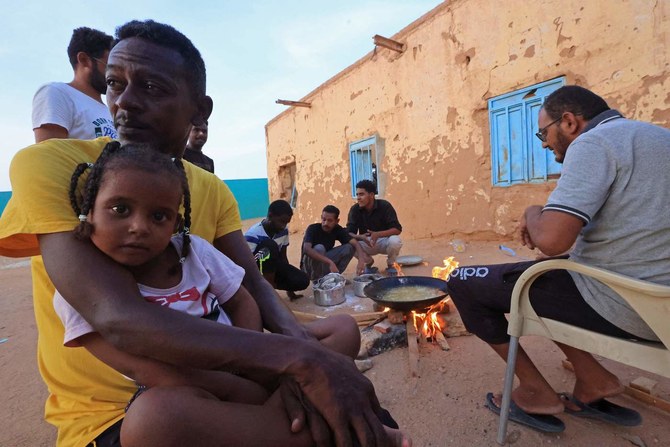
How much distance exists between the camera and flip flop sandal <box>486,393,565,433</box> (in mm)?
1815

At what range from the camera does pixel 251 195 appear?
2312 cm

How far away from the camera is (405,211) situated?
7766 millimetres

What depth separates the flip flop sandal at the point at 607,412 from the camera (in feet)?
5.97

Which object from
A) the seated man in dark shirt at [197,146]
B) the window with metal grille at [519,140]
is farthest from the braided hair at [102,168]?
the window with metal grille at [519,140]

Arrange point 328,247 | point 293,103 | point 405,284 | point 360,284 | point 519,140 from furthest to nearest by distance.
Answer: point 293,103 < point 519,140 < point 328,247 < point 360,284 < point 405,284

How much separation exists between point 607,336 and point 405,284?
2063mm

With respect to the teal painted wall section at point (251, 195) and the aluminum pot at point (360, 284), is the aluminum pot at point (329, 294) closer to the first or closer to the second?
the aluminum pot at point (360, 284)

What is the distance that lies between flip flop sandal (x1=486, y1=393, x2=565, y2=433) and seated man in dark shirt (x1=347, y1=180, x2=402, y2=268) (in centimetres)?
343

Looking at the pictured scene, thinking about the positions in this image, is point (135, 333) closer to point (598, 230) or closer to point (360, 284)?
point (598, 230)

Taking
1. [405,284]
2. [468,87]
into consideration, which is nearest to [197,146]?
[405,284]

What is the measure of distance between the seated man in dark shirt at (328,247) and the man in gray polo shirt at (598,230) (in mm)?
3322

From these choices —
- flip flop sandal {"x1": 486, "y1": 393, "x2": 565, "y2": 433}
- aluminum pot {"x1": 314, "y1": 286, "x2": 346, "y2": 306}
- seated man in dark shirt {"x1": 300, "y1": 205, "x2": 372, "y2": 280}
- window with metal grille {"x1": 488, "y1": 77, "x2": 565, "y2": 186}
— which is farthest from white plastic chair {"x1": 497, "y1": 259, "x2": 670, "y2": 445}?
window with metal grille {"x1": 488, "y1": 77, "x2": 565, "y2": 186}

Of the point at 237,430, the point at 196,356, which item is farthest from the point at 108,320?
the point at 237,430

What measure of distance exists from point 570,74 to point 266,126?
10.7 m
